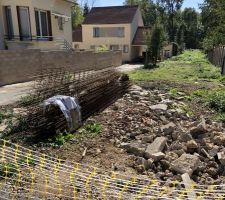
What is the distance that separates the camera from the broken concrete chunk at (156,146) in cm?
502

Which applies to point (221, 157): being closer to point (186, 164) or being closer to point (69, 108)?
point (186, 164)

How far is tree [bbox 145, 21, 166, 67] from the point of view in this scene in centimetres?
2422

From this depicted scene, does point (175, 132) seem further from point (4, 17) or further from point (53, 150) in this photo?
point (4, 17)

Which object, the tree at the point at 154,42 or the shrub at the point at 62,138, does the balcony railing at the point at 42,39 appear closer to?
the tree at the point at 154,42

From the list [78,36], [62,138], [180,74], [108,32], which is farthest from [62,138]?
[78,36]

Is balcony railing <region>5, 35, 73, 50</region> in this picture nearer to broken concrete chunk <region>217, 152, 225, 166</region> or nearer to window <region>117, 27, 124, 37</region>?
window <region>117, 27, 124, 37</region>

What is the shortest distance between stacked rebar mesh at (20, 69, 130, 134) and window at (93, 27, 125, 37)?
92.1 feet

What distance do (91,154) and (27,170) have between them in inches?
47.8

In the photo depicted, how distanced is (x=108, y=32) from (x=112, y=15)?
8.05ft

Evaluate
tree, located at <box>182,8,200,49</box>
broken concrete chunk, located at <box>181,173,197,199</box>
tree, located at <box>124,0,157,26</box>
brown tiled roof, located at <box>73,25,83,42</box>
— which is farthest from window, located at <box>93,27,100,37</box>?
broken concrete chunk, located at <box>181,173,197,199</box>

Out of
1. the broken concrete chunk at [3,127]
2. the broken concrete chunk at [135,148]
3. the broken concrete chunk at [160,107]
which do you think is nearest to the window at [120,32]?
the broken concrete chunk at [160,107]

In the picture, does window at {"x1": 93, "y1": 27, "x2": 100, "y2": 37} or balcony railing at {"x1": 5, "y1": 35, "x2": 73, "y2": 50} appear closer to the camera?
balcony railing at {"x1": 5, "y1": 35, "x2": 73, "y2": 50}

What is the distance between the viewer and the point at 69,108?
5.93 meters

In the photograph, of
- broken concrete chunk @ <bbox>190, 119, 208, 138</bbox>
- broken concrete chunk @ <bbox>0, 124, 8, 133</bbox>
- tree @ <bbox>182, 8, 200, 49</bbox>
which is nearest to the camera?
broken concrete chunk @ <bbox>190, 119, 208, 138</bbox>
